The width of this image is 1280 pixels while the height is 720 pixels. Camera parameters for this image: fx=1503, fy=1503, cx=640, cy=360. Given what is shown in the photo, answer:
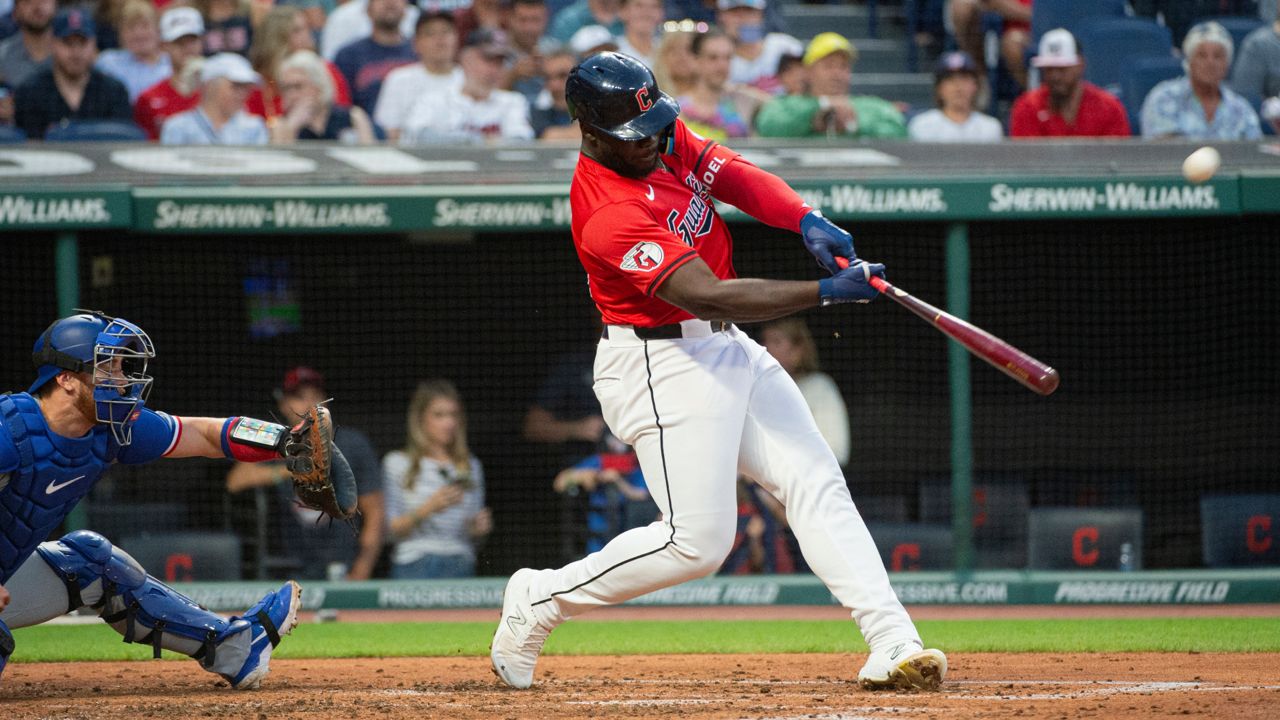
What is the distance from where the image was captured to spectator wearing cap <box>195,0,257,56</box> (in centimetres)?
860

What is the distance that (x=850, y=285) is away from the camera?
3732 mm

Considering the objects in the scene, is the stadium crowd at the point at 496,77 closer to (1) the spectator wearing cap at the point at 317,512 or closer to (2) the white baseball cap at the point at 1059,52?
(2) the white baseball cap at the point at 1059,52

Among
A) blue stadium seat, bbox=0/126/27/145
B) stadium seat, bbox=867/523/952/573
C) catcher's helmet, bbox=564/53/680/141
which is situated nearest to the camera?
catcher's helmet, bbox=564/53/680/141

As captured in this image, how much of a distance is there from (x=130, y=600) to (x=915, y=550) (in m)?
4.04

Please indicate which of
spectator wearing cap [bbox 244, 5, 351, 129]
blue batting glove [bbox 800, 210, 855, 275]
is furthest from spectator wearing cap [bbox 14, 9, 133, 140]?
blue batting glove [bbox 800, 210, 855, 275]

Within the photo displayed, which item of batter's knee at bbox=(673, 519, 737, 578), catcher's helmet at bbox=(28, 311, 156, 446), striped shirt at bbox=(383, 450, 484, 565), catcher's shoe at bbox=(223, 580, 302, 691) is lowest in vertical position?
striped shirt at bbox=(383, 450, 484, 565)

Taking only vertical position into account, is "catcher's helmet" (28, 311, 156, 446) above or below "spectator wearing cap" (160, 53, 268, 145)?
below

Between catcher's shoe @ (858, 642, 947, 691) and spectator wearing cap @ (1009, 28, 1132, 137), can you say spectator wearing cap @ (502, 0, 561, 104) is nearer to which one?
spectator wearing cap @ (1009, 28, 1132, 137)

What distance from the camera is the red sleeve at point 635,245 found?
382cm

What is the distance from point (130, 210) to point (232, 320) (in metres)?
1.26

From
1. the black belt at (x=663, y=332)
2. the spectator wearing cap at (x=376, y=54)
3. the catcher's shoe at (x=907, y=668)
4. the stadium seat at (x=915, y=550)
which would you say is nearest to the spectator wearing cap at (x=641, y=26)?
the spectator wearing cap at (x=376, y=54)

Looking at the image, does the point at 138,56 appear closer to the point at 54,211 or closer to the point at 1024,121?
the point at 54,211

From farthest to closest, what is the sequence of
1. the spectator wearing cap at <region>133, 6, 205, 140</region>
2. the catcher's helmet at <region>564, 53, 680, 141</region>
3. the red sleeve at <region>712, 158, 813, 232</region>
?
1. the spectator wearing cap at <region>133, 6, 205, 140</region>
2. the red sleeve at <region>712, 158, 813, 232</region>
3. the catcher's helmet at <region>564, 53, 680, 141</region>

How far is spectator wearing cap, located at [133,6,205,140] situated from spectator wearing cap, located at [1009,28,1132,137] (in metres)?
4.40
